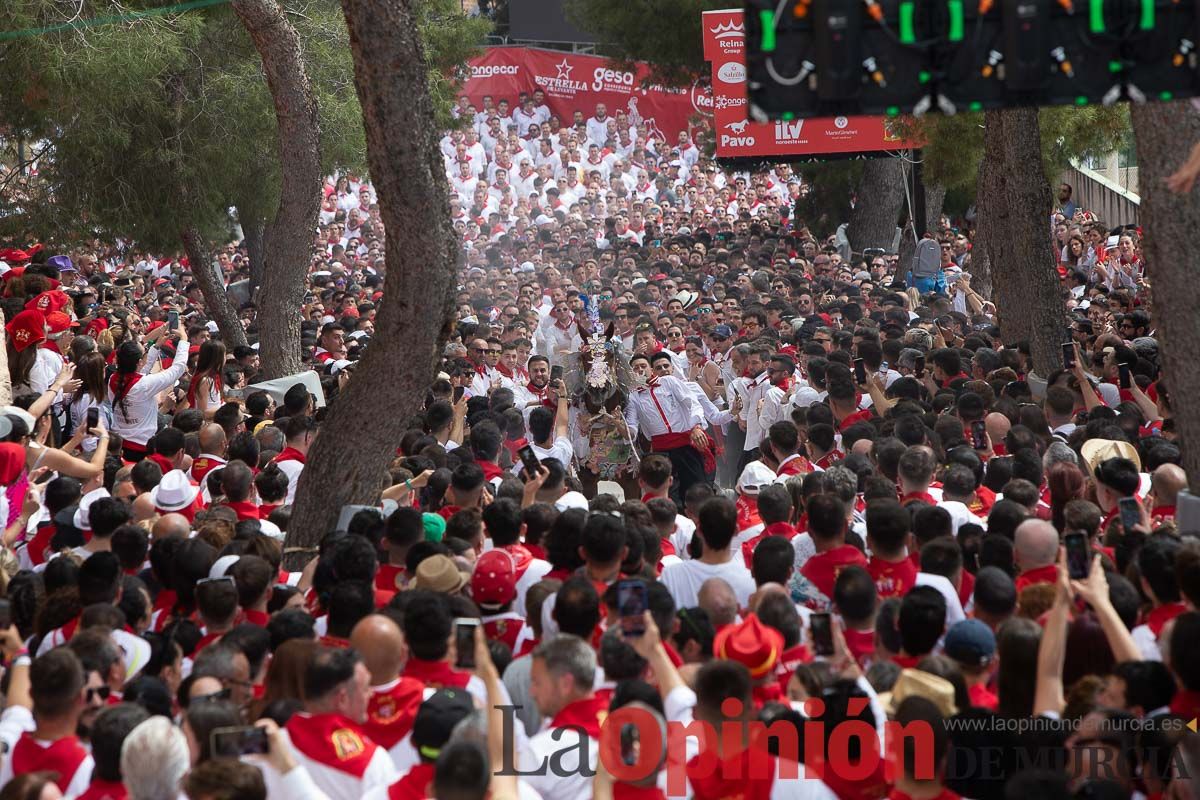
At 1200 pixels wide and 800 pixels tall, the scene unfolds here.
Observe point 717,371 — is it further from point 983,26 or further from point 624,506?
point 983,26

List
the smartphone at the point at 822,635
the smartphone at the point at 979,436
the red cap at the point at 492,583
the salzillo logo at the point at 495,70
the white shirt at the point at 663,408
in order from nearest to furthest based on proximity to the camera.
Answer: the smartphone at the point at 822,635 < the red cap at the point at 492,583 < the smartphone at the point at 979,436 < the white shirt at the point at 663,408 < the salzillo logo at the point at 495,70

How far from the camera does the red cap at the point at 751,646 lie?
5219mm

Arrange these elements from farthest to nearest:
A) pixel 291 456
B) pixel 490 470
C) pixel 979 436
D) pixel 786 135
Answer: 1. pixel 786 135
2. pixel 291 456
3. pixel 979 436
4. pixel 490 470

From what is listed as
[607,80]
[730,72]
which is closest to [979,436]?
[730,72]

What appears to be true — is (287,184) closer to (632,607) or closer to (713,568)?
(713,568)

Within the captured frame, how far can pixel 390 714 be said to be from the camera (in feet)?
17.4

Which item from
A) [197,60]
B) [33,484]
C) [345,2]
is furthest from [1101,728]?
[197,60]

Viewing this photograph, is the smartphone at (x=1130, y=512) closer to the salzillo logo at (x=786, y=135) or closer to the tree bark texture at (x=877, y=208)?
the salzillo logo at (x=786, y=135)

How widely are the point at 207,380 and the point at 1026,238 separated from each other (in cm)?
709

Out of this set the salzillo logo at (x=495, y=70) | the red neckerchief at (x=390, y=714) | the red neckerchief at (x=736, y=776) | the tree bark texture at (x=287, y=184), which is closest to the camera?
the red neckerchief at (x=736, y=776)

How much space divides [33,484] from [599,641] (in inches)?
183

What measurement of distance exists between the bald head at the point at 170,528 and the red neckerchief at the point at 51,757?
8.02 ft

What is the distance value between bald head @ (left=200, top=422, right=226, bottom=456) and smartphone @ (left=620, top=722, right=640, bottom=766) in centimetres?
602

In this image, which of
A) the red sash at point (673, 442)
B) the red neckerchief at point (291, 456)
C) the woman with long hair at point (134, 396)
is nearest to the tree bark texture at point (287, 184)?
the woman with long hair at point (134, 396)
